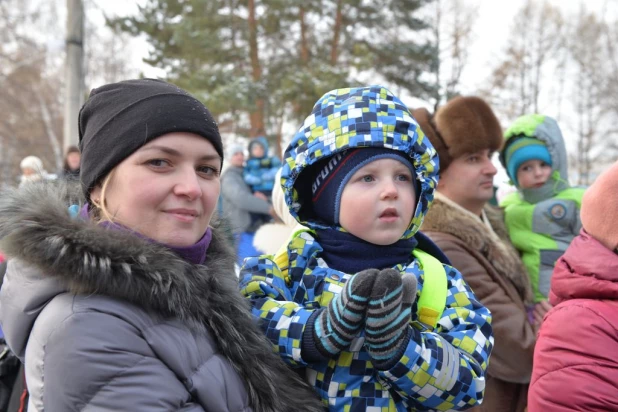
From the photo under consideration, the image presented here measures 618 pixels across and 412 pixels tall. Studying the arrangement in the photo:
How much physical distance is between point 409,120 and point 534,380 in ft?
3.27

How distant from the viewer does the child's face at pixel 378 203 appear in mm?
1644

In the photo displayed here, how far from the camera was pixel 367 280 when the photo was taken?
1.33m

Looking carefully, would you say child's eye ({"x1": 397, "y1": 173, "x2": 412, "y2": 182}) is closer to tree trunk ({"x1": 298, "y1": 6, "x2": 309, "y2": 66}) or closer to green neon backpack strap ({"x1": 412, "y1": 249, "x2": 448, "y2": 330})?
green neon backpack strap ({"x1": 412, "y1": 249, "x2": 448, "y2": 330})

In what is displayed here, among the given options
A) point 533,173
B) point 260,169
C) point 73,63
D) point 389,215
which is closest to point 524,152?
point 533,173

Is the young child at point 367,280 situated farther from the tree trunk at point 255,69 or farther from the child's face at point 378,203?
the tree trunk at point 255,69

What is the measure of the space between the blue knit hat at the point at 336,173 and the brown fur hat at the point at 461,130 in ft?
4.35

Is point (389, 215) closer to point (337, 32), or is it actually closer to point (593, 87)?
point (337, 32)

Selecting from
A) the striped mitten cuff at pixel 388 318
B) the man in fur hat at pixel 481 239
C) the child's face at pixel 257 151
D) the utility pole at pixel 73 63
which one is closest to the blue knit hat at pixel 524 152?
the man in fur hat at pixel 481 239

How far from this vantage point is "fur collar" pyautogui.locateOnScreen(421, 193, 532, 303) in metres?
2.72

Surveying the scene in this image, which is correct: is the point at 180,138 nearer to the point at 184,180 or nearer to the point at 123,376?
the point at 184,180

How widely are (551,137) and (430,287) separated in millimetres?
2334

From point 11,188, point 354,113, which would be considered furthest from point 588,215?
point 11,188

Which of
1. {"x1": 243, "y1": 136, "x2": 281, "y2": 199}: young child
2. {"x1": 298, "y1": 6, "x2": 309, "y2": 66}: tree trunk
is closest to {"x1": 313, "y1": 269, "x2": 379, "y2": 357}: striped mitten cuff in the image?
{"x1": 243, "y1": 136, "x2": 281, "y2": 199}: young child

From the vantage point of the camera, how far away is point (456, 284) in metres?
1.71
